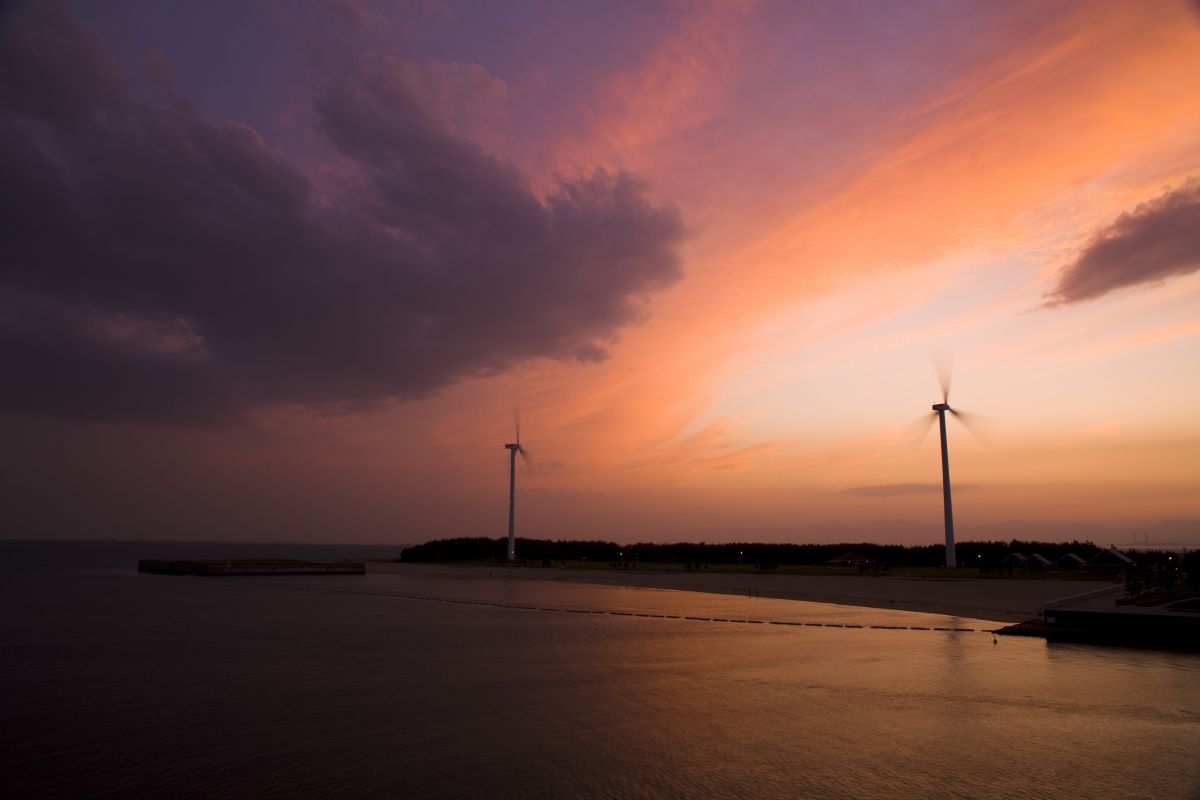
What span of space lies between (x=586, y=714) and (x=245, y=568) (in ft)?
266

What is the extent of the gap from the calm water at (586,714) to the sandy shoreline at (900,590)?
12.2 m

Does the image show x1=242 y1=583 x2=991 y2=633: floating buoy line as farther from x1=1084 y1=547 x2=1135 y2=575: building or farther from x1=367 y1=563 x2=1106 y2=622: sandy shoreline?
x1=1084 y1=547 x2=1135 y2=575: building

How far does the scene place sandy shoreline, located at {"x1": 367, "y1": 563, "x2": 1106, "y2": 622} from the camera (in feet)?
142

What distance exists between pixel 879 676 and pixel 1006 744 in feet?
24.5

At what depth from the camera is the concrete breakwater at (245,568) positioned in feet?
277

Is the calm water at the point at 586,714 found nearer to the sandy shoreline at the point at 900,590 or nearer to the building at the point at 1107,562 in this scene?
the sandy shoreline at the point at 900,590

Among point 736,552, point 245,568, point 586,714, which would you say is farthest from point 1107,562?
point 245,568

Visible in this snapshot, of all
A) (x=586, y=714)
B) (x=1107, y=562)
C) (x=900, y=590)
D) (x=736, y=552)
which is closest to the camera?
(x=586, y=714)

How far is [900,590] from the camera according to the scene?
5806 cm

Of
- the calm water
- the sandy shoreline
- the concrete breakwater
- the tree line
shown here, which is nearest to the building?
the tree line

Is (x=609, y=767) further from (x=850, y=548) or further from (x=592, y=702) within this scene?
(x=850, y=548)

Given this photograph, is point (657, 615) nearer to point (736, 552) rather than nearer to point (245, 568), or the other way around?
point (245, 568)

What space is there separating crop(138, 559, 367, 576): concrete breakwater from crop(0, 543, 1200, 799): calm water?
176ft

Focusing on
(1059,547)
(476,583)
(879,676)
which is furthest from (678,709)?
(1059,547)
